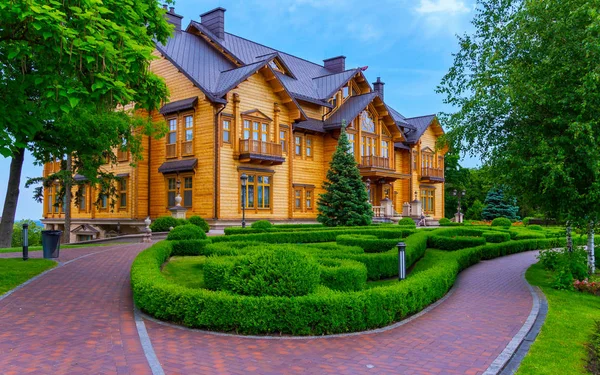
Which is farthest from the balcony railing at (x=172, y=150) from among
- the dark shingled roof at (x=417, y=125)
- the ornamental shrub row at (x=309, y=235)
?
the dark shingled roof at (x=417, y=125)

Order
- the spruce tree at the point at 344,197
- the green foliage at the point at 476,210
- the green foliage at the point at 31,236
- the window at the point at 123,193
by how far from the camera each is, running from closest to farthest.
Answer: the spruce tree at the point at 344,197, the window at the point at 123,193, the green foliage at the point at 31,236, the green foliage at the point at 476,210

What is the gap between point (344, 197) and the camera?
93.9 ft

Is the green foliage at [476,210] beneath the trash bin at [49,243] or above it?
above

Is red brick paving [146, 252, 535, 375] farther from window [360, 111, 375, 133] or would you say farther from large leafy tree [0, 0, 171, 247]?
window [360, 111, 375, 133]

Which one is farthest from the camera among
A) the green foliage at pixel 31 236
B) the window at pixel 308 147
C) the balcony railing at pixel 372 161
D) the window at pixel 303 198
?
the green foliage at pixel 31 236

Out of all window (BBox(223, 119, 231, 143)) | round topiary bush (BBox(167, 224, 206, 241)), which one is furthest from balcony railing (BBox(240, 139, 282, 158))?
round topiary bush (BBox(167, 224, 206, 241))

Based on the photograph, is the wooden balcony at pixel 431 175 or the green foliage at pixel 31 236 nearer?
the green foliage at pixel 31 236

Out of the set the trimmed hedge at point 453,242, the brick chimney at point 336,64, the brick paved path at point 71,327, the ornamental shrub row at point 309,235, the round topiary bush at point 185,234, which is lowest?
the brick paved path at point 71,327

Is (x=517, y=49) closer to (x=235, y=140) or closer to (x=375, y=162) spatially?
(x=235, y=140)

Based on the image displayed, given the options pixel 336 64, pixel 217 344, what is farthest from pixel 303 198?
pixel 217 344

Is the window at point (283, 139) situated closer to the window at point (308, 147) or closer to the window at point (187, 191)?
the window at point (308, 147)

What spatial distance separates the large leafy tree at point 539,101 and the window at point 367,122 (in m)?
23.9

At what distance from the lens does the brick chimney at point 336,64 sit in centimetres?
4428

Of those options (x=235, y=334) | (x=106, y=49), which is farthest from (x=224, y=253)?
(x=106, y=49)
